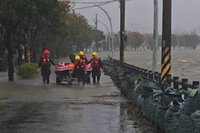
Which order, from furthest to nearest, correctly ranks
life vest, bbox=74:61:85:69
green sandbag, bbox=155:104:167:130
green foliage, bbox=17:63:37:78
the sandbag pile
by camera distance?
green foliage, bbox=17:63:37:78 < life vest, bbox=74:61:85:69 < green sandbag, bbox=155:104:167:130 < the sandbag pile

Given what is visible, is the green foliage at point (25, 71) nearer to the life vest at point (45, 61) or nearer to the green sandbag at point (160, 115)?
the life vest at point (45, 61)

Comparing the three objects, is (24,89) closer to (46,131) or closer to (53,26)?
(46,131)

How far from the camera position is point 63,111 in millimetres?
15336

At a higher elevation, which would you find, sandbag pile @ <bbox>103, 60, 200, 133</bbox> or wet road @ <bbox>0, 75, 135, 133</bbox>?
sandbag pile @ <bbox>103, 60, 200, 133</bbox>

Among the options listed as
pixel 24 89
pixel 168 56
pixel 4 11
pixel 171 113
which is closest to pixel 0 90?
pixel 24 89

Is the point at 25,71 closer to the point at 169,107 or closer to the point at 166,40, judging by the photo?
the point at 166,40

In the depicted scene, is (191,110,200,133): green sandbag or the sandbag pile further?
the sandbag pile

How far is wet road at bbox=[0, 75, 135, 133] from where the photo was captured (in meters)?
12.0

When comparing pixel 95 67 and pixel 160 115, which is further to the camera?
pixel 95 67

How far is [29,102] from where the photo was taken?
1798cm

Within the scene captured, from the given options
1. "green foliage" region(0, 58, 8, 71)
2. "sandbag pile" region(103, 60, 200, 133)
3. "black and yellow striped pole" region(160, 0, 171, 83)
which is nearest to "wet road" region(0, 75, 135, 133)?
"sandbag pile" region(103, 60, 200, 133)

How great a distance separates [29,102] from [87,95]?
3.36 meters

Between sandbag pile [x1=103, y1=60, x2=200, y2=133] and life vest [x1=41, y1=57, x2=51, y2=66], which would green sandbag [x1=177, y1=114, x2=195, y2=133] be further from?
life vest [x1=41, y1=57, x2=51, y2=66]

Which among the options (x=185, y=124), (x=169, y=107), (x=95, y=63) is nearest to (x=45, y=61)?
(x=95, y=63)
